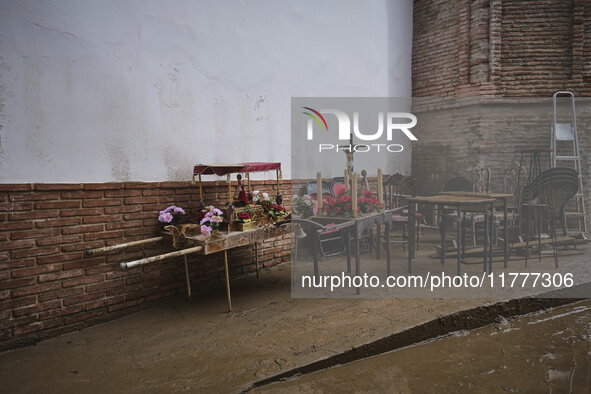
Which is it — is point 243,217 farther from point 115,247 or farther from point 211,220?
point 115,247

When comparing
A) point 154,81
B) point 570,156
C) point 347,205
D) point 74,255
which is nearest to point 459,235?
point 347,205

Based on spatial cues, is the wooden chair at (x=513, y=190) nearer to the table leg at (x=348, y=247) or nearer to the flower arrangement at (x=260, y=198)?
the table leg at (x=348, y=247)

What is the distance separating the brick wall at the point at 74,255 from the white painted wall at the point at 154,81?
167mm

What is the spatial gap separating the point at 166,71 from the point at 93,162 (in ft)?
4.07

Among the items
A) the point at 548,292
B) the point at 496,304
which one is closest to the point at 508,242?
the point at 548,292

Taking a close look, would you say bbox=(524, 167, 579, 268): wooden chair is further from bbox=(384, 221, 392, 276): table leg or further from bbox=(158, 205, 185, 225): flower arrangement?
bbox=(158, 205, 185, 225): flower arrangement

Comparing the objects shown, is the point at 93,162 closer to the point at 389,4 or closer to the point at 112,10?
the point at 112,10

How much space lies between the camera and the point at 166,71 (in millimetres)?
4117

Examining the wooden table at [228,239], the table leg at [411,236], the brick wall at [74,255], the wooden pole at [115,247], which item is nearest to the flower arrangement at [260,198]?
the wooden table at [228,239]

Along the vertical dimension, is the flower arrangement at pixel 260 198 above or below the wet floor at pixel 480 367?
above

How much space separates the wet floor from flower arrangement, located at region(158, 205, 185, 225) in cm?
195

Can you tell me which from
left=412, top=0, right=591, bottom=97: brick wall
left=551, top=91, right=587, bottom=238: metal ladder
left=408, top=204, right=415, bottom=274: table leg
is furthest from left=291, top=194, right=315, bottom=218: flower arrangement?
left=412, top=0, right=591, bottom=97: brick wall

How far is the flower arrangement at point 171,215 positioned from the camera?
153 inches

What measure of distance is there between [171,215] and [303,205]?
1.53m
